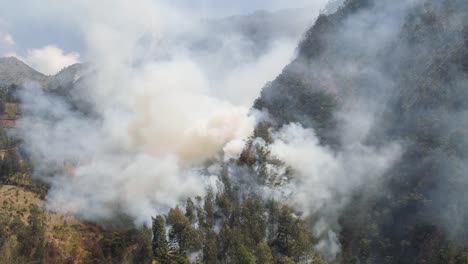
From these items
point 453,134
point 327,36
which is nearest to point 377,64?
point 327,36

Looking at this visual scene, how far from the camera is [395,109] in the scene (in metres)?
110

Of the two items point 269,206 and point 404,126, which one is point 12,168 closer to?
point 269,206

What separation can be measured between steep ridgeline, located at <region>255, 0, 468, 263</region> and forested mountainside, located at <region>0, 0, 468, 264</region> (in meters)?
→ 0.29

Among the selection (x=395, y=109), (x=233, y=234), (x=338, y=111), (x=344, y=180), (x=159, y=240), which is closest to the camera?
(x=233, y=234)

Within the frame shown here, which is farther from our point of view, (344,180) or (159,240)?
(344,180)

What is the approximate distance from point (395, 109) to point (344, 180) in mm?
21843

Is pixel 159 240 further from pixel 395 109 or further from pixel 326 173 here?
pixel 395 109

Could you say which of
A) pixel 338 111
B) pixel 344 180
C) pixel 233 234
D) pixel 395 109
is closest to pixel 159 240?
pixel 233 234

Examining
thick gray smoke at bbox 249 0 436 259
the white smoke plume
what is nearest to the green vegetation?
the white smoke plume

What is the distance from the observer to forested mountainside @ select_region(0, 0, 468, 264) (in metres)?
86.8

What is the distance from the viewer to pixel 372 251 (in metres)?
87.6

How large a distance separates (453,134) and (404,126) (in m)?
13.9

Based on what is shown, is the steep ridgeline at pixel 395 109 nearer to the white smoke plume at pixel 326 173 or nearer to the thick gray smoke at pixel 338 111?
the thick gray smoke at pixel 338 111

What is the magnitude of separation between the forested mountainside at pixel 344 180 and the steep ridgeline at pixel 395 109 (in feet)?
0.96
